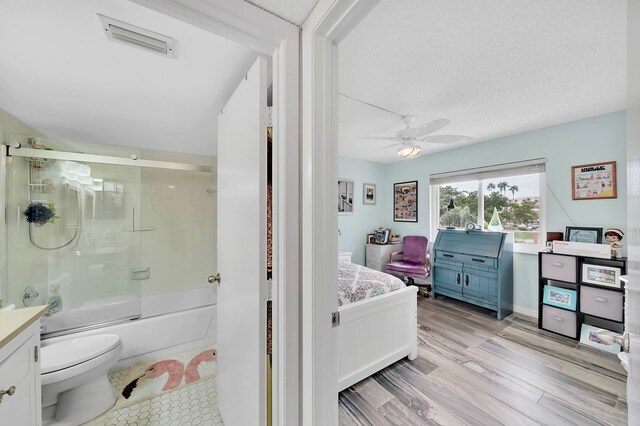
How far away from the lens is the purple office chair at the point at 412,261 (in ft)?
11.7

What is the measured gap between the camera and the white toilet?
139 cm

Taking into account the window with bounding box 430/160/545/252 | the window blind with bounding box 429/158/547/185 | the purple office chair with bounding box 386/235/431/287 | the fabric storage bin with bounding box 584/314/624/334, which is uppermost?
the window blind with bounding box 429/158/547/185

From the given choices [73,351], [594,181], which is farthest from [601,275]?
[73,351]

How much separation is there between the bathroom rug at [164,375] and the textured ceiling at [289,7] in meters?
2.41

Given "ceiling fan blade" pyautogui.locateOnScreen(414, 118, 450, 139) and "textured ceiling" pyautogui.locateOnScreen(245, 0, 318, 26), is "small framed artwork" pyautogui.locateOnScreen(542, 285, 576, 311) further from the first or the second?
"textured ceiling" pyautogui.locateOnScreen(245, 0, 318, 26)

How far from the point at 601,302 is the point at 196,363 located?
376 centimetres

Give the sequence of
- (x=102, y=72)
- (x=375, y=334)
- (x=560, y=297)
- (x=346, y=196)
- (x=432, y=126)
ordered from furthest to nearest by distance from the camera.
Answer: (x=346, y=196), (x=560, y=297), (x=432, y=126), (x=375, y=334), (x=102, y=72)

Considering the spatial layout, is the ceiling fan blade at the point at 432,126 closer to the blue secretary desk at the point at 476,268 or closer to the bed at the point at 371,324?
the bed at the point at 371,324

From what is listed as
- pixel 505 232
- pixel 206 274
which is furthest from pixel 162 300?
pixel 505 232

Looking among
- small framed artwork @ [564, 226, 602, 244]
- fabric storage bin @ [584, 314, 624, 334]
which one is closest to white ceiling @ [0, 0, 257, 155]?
small framed artwork @ [564, 226, 602, 244]

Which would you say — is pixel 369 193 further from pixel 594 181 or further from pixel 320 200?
pixel 320 200

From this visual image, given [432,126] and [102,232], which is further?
[102,232]

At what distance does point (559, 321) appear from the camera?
2498mm

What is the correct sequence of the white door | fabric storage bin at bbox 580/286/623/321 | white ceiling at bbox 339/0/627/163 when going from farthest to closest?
fabric storage bin at bbox 580/286/623/321 < white ceiling at bbox 339/0/627/163 < the white door
